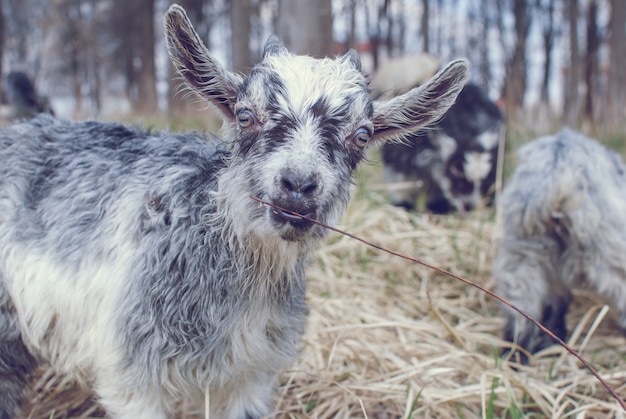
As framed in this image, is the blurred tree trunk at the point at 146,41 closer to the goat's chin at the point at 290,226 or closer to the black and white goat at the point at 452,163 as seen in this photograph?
the black and white goat at the point at 452,163

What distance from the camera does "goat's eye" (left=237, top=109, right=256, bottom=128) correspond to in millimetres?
1896

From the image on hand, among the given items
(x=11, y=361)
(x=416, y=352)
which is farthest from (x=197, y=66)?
(x=416, y=352)

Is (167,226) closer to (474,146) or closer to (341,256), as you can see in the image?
(341,256)

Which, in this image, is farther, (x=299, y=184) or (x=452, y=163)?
(x=452, y=163)

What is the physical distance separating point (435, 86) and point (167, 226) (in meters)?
0.97

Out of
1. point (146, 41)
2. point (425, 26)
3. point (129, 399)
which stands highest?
point (425, 26)

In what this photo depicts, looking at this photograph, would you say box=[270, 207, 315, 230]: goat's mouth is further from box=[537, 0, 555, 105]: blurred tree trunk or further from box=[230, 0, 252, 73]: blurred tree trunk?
box=[537, 0, 555, 105]: blurred tree trunk

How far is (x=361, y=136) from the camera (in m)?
1.97

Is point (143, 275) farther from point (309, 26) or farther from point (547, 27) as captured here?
point (547, 27)

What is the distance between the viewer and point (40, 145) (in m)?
2.40

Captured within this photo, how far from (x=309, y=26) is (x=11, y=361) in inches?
141

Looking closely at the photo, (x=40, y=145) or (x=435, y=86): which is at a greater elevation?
(x=435, y=86)

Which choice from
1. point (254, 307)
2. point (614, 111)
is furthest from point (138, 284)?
point (614, 111)

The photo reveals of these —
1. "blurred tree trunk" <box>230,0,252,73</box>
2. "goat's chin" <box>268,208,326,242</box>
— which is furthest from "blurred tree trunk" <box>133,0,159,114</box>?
"goat's chin" <box>268,208,326,242</box>
